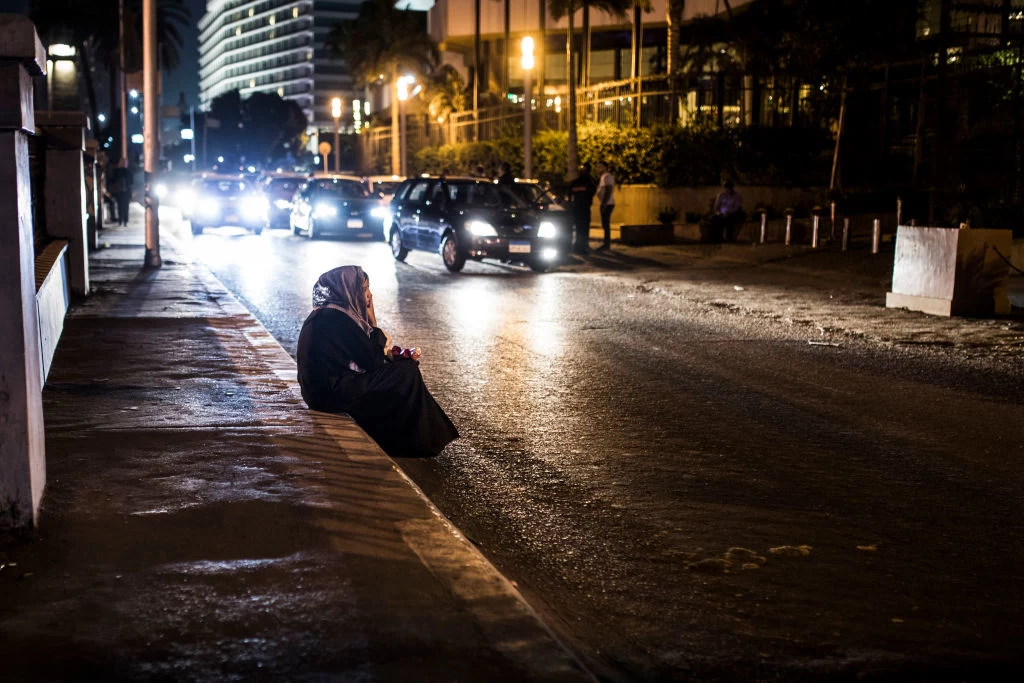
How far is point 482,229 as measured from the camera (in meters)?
22.1

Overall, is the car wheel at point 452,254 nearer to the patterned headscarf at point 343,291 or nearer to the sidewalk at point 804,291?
the sidewalk at point 804,291

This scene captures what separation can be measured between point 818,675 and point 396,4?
78676 mm

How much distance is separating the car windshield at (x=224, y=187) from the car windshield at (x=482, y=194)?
16.1 metres

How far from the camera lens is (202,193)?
37844 millimetres

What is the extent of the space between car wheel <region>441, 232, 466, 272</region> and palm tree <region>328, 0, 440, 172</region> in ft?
139

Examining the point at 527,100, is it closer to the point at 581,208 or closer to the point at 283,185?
the point at 581,208

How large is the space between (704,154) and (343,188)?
393 inches

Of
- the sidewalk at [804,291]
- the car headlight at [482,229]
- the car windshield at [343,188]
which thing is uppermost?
the car windshield at [343,188]

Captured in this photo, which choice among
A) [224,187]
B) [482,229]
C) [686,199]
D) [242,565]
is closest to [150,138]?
[482,229]

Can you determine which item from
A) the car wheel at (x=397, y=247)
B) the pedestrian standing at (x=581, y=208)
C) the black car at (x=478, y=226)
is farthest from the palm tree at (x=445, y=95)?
the black car at (x=478, y=226)

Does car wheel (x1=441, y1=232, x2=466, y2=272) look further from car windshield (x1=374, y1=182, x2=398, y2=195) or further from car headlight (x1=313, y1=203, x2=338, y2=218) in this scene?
car windshield (x1=374, y1=182, x2=398, y2=195)

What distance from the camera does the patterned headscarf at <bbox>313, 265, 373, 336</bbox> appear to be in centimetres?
744

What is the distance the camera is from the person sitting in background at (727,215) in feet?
92.5

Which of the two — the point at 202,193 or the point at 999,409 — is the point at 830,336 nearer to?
the point at 999,409
